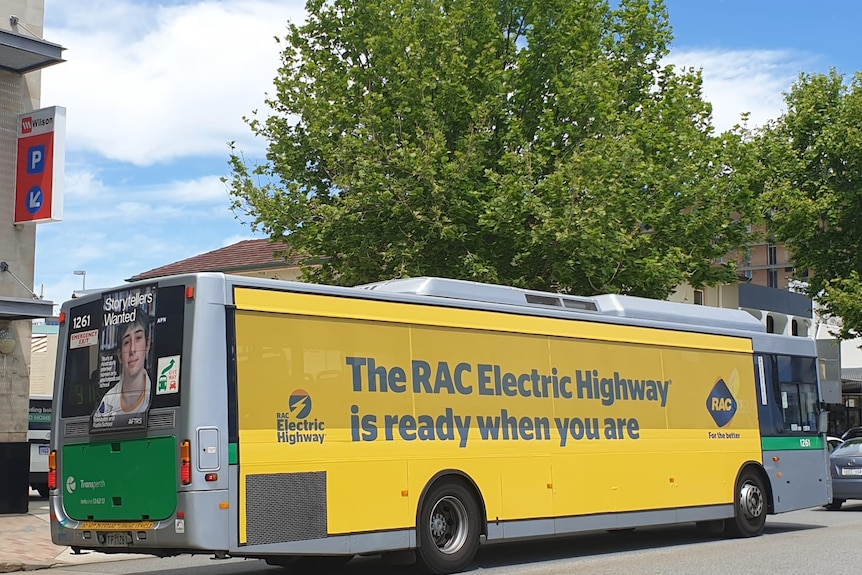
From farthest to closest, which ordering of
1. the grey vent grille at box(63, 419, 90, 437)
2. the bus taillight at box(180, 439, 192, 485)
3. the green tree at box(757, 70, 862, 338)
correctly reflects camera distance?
the green tree at box(757, 70, 862, 338), the grey vent grille at box(63, 419, 90, 437), the bus taillight at box(180, 439, 192, 485)

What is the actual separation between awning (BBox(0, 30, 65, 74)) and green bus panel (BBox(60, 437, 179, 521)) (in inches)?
392

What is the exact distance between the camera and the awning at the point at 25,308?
61.4 ft

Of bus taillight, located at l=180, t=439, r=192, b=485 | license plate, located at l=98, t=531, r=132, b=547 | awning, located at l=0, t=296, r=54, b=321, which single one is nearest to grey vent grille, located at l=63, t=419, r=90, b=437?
license plate, located at l=98, t=531, r=132, b=547

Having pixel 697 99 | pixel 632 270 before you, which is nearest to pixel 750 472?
pixel 632 270

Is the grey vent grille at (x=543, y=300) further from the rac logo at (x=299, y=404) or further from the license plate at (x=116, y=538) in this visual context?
the license plate at (x=116, y=538)

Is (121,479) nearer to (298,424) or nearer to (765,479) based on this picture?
(298,424)

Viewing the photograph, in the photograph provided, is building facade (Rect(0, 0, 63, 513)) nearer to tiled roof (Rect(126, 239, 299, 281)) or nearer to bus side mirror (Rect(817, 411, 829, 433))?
bus side mirror (Rect(817, 411, 829, 433))

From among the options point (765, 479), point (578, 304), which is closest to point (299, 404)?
point (578, 304)

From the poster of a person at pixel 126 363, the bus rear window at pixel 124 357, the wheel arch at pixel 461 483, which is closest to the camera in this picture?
the bus rear window at pixel 124 357

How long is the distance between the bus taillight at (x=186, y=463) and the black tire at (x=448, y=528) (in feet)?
9.18

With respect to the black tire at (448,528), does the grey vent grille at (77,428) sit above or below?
above

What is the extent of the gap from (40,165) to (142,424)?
10.2m

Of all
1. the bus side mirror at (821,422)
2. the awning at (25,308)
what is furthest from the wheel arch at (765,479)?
the awning at (25,308)

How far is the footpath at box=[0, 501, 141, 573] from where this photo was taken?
13.4 meters
